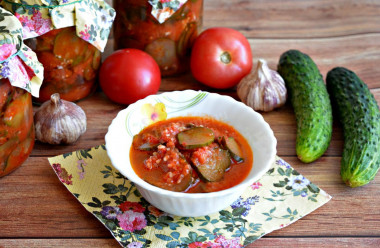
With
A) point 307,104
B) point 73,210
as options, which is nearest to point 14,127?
point 73,210

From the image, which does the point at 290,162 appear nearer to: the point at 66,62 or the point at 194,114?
the point at 194,114

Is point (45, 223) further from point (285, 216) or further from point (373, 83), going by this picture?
point (373, 83)

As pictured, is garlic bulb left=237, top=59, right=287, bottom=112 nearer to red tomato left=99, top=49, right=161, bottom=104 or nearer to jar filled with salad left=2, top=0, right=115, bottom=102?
red tomato left=99, top=49, right=161, bottom=104

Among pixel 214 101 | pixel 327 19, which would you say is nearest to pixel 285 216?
pixel 214 101

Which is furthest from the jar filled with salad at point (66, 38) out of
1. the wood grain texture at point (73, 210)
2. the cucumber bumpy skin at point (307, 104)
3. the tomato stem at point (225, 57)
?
the cucumber bumpy skin at point (307, 104)

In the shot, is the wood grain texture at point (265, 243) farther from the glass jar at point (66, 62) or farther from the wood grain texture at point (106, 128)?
the glass jar at point (66, 62)

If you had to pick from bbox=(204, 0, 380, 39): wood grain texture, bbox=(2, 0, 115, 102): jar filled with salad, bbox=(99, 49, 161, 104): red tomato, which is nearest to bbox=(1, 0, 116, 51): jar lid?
bbox=(2, 0, 115, 102): jar filled with salad
